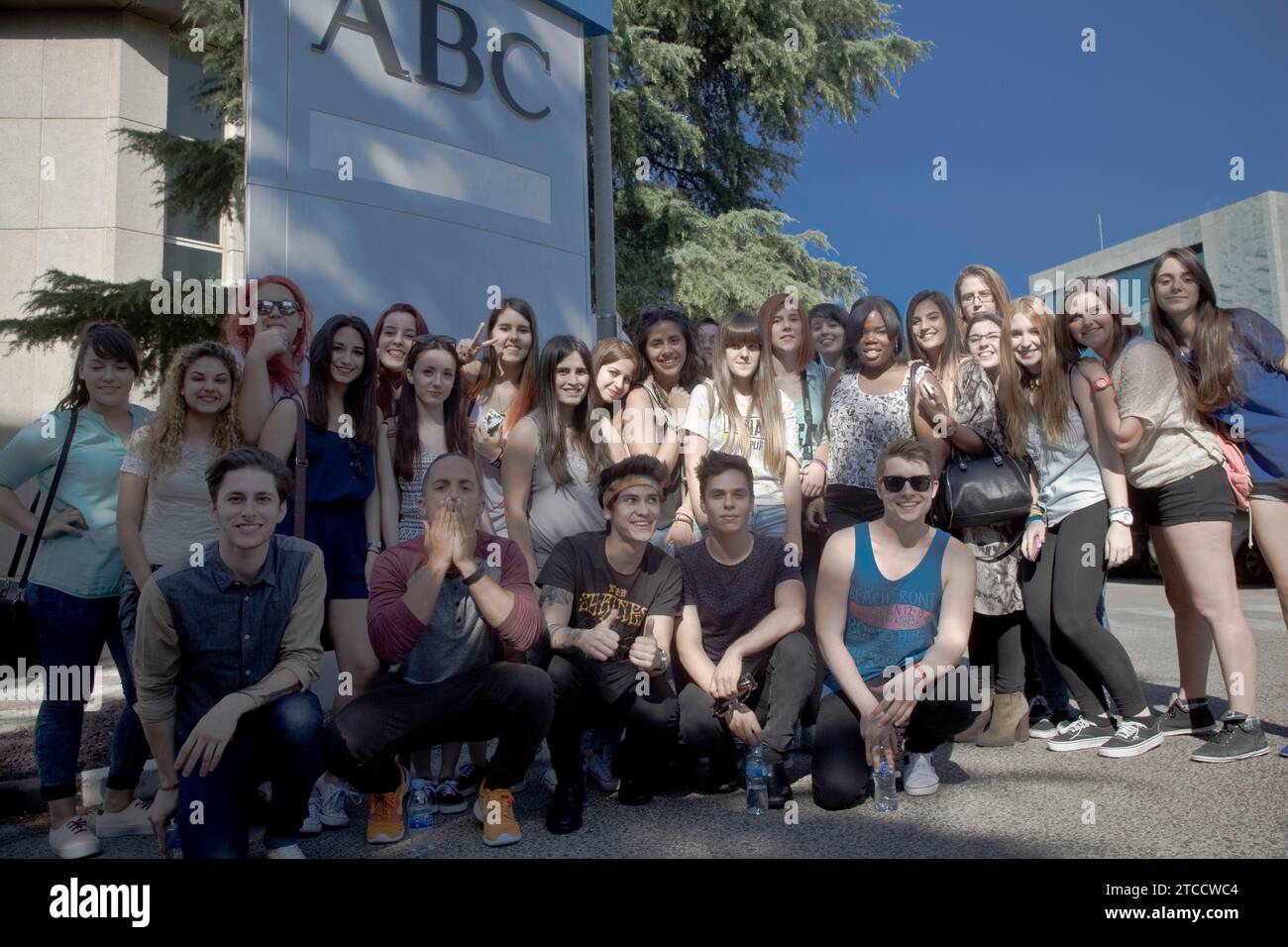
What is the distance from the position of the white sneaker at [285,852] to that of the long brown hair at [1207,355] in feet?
12.8

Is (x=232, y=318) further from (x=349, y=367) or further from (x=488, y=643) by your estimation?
(x=488, y=643)

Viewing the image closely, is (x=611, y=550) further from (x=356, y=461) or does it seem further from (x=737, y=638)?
(x=356, y=461)

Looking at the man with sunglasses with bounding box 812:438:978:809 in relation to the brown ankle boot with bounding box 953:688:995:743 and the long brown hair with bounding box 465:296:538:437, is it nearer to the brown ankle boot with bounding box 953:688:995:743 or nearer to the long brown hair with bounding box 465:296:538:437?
the brown ankle boot with bounding box 953:688:995:743

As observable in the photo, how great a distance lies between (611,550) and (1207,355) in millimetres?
2684

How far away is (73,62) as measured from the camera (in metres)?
15.1

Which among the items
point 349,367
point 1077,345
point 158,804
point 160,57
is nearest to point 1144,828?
point 1077,345

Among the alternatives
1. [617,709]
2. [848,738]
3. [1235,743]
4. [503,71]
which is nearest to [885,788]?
[848,738]

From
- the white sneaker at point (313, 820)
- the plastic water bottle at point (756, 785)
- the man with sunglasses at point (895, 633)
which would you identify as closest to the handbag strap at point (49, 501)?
the white sneaker at point (313, 820)

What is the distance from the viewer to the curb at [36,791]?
3.63 metres

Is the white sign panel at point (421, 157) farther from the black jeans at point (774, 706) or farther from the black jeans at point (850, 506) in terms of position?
the black jeans at point (774, 706)

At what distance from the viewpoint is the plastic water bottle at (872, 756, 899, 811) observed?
11.0 feet

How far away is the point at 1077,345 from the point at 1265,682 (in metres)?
2.55

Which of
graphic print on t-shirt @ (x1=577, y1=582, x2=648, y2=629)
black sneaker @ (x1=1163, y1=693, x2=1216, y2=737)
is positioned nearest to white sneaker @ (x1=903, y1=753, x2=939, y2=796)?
graphic print on t-shirt @ (x1=577, y1=582, x2=648, y2=629)

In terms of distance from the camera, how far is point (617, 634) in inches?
137
